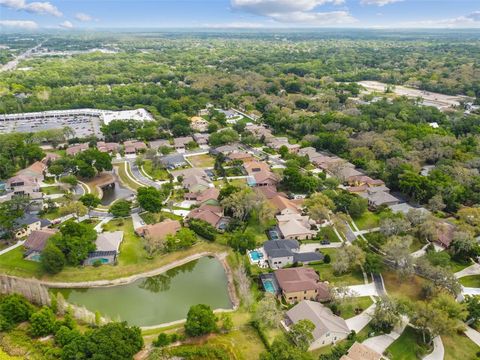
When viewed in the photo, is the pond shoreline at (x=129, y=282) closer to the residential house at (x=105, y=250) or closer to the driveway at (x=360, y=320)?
the residential house at (x=105, y=250)

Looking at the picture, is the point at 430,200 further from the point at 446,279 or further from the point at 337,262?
the point at 337,262

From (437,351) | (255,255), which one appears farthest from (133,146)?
(437,351)

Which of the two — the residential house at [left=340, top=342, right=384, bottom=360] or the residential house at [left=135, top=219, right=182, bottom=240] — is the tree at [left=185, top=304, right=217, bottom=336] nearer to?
the residential house at [left=340, top=342, right=384, bottom=360]

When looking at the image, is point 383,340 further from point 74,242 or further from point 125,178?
point 125,178

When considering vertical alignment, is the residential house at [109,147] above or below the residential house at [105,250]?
above

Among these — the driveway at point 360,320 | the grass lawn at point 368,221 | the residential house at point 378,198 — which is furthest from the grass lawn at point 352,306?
the residential house at point 378,198

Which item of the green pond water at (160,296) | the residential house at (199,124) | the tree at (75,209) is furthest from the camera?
the residential house at (199,124)

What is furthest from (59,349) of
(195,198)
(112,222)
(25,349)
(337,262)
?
(195,198)
